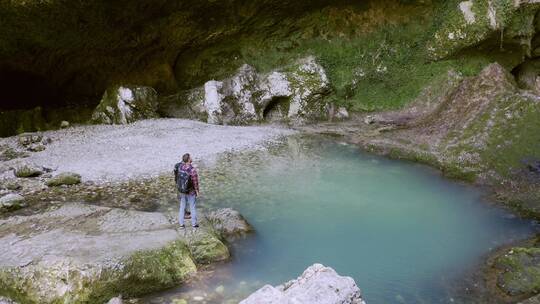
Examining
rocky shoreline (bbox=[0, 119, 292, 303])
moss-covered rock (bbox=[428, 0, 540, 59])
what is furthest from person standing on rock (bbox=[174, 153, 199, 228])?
moss-covered rock (bbox=[428, 0, 540, 59])

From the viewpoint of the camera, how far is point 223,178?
1429 centimetres

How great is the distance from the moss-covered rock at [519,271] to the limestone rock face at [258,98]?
559 inches

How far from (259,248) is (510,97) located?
12169 millimetres

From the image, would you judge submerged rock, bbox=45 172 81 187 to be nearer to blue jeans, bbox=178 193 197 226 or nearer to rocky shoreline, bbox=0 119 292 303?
rocky shoreline, bbox=0 119 292 303

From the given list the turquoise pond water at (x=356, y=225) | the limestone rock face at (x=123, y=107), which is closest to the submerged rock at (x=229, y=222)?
the turquoise pond water at (x=356, y=225)

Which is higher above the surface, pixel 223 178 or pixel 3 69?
pixel 3 69

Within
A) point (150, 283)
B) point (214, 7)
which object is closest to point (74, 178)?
point (150, 283)

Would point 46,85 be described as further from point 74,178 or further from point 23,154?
point 74,178

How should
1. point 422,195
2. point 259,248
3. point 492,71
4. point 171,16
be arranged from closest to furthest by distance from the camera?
1. point 259,248
2. point 422,195
3. point 492,71
4. point 171,16

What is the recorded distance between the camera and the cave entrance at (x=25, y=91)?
66.8 feet

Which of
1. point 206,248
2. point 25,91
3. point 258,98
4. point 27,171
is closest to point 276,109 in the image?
point 258,98

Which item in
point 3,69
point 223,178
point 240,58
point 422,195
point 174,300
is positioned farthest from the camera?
point 240,58

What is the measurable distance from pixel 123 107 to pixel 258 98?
6734 mm

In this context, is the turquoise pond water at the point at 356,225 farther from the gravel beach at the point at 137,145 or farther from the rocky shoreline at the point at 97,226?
the gravel beach at the point at 137,145
